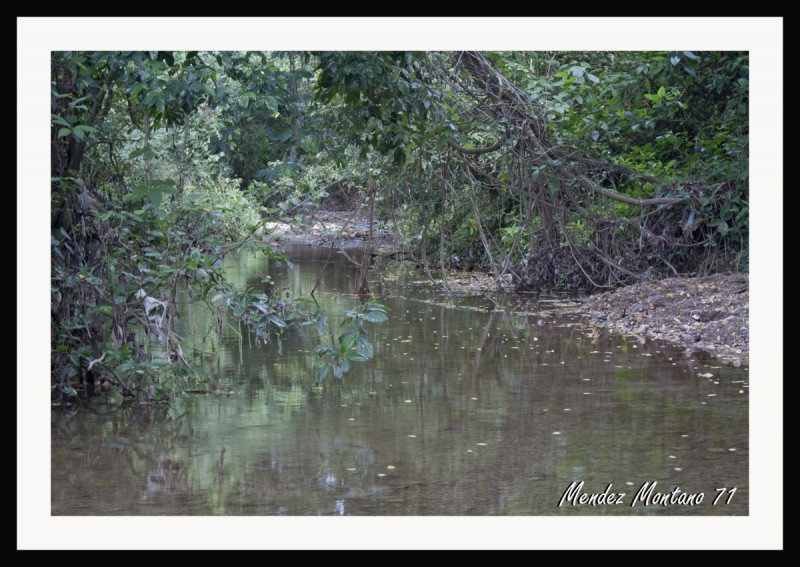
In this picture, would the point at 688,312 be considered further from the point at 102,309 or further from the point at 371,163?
the point at 102,309

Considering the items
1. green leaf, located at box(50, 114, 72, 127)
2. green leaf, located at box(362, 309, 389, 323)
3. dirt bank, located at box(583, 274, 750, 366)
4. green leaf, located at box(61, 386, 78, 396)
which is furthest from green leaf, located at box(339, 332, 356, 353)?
dirt bank, located at box(583, 274, 750, 366)

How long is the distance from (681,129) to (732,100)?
61.2 inches

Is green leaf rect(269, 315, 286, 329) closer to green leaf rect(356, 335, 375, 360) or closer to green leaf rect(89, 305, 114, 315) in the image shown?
green leaf rect(356, 335, 375, 360)

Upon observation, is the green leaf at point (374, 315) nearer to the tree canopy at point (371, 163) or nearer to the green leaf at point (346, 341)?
the tree canopy at point (371, 163)

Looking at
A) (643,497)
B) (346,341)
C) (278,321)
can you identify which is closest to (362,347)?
(346,341)

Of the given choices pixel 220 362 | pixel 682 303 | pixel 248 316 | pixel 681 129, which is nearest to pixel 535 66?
pixel 681 129

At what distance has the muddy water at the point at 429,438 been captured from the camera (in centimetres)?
532

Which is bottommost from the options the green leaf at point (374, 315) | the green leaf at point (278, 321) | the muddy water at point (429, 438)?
the muddy water at point (429, 438)

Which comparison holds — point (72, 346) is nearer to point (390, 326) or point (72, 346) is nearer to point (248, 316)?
point (248, 316)

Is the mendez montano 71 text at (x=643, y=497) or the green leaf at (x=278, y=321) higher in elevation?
the green leaf at (x=278, y=321)

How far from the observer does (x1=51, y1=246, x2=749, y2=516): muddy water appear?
532 centimetres

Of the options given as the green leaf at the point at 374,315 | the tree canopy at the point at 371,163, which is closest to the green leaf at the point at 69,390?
the tree canopy at the point at 371,163

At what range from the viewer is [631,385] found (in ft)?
26.9

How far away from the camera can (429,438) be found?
6.55 metres
